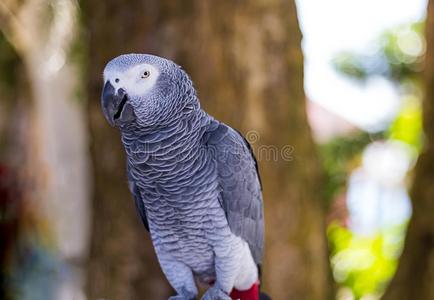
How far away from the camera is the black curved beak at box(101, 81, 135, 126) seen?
0.45 m

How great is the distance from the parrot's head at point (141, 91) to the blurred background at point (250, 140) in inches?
22.4

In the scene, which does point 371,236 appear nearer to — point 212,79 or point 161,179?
point 212,79

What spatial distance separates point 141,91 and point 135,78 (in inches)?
0.5

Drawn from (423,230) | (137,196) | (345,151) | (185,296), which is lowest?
(423,230)

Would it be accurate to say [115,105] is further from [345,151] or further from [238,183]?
[345,151]

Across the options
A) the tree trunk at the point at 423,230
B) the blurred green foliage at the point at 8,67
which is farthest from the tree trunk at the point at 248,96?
the blurred green foliage at the point at 8,67

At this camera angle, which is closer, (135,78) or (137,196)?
(135,78)

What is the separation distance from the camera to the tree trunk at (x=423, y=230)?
1.56 meters

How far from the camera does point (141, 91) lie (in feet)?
1.50

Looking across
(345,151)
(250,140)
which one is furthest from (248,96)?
(345,151)

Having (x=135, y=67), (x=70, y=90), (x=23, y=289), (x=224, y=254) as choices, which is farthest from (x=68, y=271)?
(x=135, y=67)

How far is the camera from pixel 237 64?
115 centimetres

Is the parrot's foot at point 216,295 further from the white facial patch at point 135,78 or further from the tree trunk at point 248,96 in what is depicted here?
the tree trunk at point 248,96

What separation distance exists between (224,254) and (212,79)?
57cm
